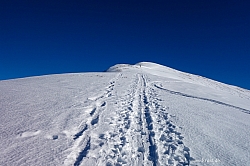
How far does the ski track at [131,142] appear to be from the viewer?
4547 millimetres

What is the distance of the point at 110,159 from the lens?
4527 mm

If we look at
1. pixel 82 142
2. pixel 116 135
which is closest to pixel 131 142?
pixel 116 135

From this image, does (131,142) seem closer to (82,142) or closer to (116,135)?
(116,135)

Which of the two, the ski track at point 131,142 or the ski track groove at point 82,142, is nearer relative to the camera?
the ski track groove at point 82,142

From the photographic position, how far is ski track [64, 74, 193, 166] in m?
4.55

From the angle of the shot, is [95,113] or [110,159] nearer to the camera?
[110,159]

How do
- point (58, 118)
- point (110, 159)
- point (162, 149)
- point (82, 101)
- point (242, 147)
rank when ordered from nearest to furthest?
point (110, 159)
point (162, 149)
point (242, 147)
point (58, 118)
point (82, 101)

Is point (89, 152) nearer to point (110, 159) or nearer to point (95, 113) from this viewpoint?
point (110, 159)

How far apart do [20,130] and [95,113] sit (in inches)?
112

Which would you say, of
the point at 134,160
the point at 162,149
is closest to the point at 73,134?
the point at 134,160

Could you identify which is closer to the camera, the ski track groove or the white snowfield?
the ski track groove

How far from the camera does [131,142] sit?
5.37 meters

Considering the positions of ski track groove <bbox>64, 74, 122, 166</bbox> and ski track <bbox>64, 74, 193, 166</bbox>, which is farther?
ski track <bbox>64, 74, 193, 166</bbox>

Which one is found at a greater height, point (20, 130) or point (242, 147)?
point (20, 130)
